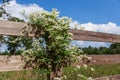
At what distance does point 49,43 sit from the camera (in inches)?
194

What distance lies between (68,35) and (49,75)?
24.6 inches

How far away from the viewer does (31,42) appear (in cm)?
487

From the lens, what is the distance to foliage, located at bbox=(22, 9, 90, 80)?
4.88 m

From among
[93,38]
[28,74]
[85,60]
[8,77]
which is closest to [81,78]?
[85,60]

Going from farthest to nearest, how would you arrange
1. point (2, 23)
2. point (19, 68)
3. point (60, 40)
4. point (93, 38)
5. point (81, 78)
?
point (93, 38) < point (81, 78) < point (60, 40) < point (19, 68) < point (2, 23)

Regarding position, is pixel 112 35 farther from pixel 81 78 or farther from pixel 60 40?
pixel 60 40

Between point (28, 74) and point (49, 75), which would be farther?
point (28, 74)

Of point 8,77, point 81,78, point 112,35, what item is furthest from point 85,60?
point 8,77

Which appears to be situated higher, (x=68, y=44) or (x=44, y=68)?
(x=68, y=44)

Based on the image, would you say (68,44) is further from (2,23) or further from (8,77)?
(8,77)

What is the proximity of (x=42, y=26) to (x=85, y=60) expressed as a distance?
1145 millimetres

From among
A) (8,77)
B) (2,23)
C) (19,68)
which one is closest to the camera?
(2,23)

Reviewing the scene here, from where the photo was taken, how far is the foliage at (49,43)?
4883mm

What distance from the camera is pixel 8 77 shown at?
23.6 ft
